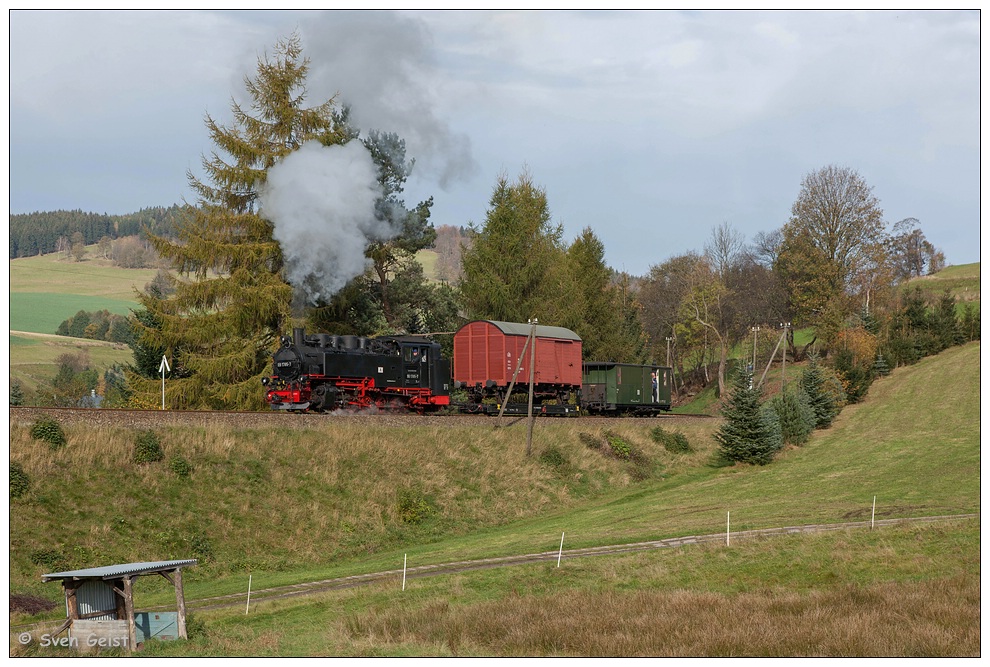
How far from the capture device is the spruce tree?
44.7 meters

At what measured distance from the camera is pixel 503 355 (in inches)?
1809

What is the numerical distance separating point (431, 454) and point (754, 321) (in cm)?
5610

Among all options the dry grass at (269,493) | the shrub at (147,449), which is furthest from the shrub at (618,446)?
the shrub at (147,449)

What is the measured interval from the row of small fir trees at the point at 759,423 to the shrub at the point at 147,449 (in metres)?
27.2

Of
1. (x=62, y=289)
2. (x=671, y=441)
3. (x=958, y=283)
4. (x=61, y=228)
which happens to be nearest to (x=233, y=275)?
(x=671, y=441)

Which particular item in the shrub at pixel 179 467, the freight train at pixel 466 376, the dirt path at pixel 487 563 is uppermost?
the freight train at pixel 466 376

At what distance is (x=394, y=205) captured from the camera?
56.0 m

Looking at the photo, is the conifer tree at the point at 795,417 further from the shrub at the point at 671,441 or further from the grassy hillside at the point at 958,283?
the grassy hillside at the point at 958,283

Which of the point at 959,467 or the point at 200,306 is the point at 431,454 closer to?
the point at 200,306

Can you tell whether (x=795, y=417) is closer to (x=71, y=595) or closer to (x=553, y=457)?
(x=553, y=457)

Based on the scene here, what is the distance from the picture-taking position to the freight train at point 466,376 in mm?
36562

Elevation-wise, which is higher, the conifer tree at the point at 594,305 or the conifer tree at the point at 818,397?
the conifer tree at the point at 594,305

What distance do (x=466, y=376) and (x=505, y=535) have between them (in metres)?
16.8

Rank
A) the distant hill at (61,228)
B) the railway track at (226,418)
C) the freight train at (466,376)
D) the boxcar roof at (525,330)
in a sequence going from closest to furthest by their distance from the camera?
the railway track at (226,418), the freight train at (466,376), the boxcar roof at (525,330), the distant hill at (61,228)
